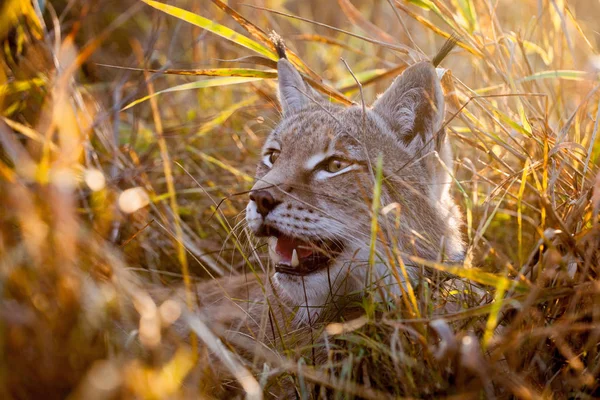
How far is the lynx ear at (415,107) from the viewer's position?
2885 mm

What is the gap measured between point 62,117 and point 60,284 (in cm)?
67

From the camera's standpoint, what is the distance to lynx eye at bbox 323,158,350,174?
9.80 feet

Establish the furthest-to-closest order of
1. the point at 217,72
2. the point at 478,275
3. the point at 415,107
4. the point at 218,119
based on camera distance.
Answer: the point at 218,119 < the point at 415,107 < the point at 217,72 < the point at 478,275

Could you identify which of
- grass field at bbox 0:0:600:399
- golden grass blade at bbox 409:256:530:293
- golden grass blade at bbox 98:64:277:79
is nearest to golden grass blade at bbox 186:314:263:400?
grass field at bbox 0:0:600:399

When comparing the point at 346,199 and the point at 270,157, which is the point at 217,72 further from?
the point at 346,199

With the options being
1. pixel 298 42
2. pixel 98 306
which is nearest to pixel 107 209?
pixel 98 306

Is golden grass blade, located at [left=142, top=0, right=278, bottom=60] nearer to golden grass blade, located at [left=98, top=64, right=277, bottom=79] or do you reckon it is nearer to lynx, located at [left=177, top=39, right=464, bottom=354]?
golden grass blade, located at [left=98, top=64, right=277, bottom=79]

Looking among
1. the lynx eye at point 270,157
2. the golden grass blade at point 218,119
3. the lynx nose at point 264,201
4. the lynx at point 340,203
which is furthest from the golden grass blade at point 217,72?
the golden grass blade at point 218,119

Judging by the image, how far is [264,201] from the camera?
2658 mm

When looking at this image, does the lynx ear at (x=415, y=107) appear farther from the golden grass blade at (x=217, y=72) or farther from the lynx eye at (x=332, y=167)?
the golden grass blade at (x=217, y=72)

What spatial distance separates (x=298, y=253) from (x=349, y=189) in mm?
431

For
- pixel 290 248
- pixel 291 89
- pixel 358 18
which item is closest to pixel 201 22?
pixel 291 89

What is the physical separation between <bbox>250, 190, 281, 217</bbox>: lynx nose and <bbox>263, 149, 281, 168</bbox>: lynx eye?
774 mm

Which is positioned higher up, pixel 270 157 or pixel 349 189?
pixel 349 189
